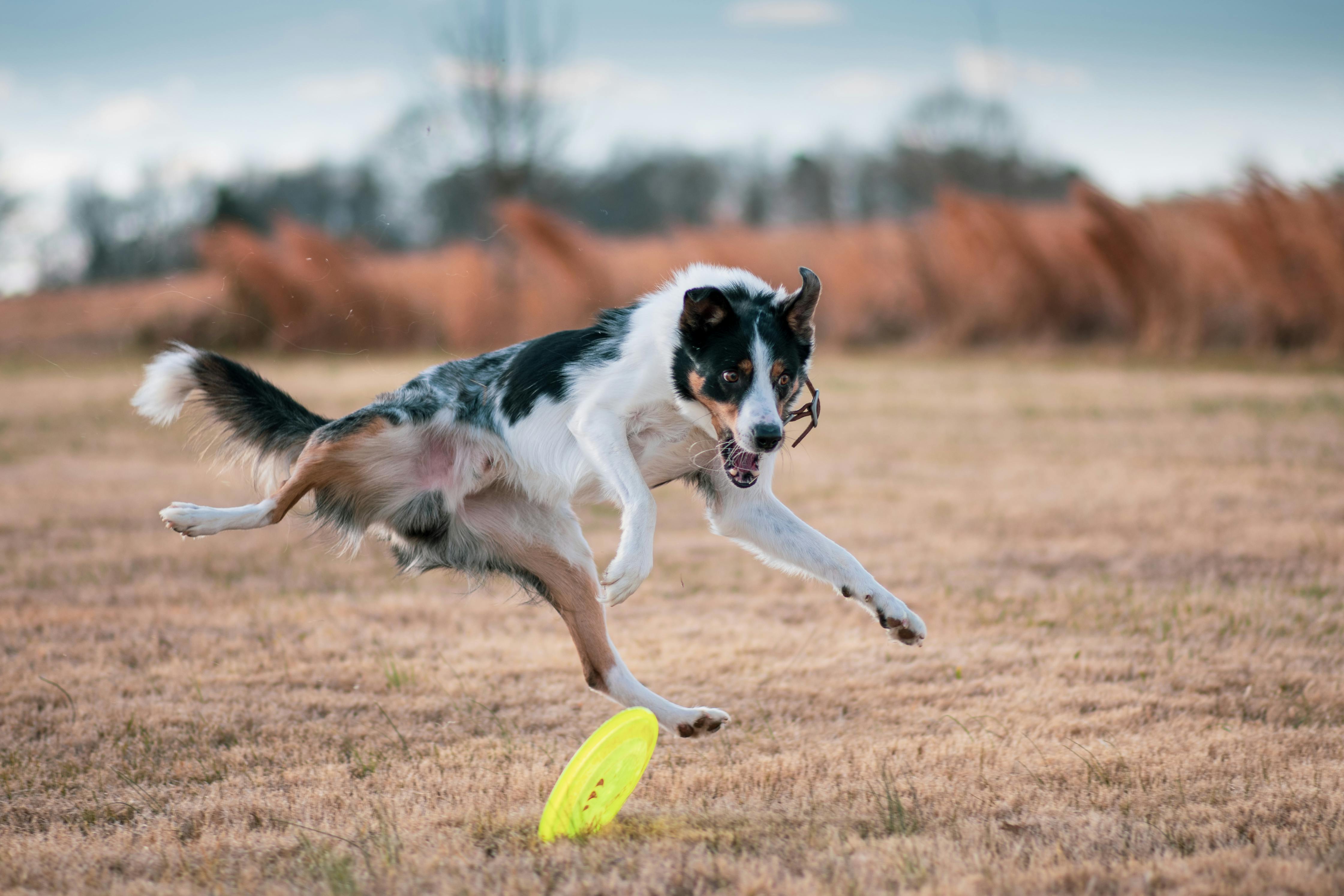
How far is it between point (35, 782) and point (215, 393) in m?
1.50

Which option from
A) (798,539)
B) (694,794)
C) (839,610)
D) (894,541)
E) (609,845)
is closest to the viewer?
(609,845)

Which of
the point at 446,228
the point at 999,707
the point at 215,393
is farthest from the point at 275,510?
the point at 446,228

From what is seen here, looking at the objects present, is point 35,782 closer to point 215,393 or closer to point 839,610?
point 215,393

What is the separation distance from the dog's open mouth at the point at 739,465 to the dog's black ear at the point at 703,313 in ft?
1.15

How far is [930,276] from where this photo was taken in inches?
718

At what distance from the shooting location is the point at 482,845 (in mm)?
2918

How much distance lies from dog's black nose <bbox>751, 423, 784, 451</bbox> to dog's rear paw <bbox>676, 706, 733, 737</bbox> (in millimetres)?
846

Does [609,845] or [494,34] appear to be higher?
[494,34]

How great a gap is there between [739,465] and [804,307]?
1.90 feet

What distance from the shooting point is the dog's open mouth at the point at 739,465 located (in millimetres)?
Result: 3580

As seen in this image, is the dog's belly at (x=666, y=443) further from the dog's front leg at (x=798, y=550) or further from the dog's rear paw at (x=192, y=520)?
the dog's rear paw at (x=192, y=520)

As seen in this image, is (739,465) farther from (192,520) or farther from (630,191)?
(630,191)

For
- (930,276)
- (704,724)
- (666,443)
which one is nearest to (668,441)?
(666,443)

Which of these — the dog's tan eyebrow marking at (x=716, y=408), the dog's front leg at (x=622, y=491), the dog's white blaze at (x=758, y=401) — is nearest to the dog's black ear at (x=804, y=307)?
the dog's white blaze at (x=758, y=401)
